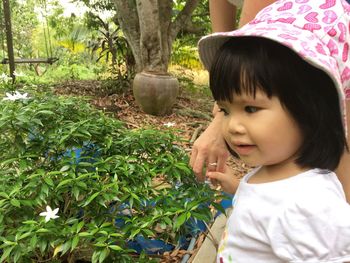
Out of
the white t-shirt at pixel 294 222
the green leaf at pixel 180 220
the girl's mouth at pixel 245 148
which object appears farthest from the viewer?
the green leaf at pixel 180 220

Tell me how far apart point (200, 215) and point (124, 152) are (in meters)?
0.51

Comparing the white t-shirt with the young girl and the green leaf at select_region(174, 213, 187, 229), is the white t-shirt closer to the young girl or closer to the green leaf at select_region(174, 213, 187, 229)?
the young girl

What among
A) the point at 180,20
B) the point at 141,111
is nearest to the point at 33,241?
the point at 141,111

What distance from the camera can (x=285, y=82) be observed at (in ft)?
3.24

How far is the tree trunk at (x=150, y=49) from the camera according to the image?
5.19 metres

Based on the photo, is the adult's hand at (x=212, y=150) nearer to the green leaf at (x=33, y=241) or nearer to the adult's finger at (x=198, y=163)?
the adult's finger at (x=198, y=163)

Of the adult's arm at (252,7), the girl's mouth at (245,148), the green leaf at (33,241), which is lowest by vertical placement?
the green leaf at (33,241)

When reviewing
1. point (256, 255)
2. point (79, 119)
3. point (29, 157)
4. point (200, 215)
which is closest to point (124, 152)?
point (79, 119)

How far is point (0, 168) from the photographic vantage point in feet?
5.43

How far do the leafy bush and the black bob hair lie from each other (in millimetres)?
470

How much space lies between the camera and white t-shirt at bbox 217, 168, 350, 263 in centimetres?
95

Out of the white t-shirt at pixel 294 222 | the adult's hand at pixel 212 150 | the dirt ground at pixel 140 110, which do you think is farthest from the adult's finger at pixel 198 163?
the dirt ground at pixel 140 110

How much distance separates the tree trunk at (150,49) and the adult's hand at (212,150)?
148 inches

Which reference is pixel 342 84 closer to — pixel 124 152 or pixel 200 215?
pixel 200 215
